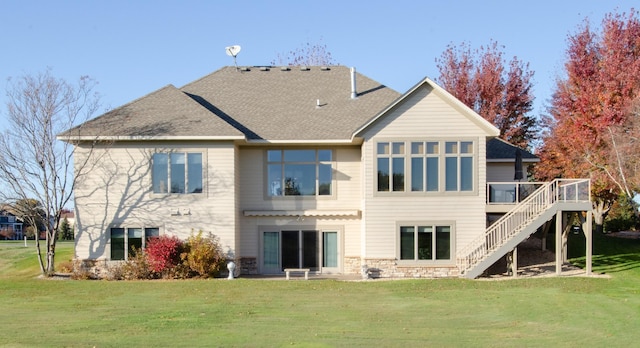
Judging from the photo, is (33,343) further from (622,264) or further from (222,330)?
(622,264)

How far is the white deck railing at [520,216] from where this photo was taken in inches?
851

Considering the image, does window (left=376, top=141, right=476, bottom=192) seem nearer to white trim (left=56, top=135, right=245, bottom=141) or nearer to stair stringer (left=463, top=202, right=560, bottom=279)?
stair stringer (left=463, top=202, right=560, bottom=279)

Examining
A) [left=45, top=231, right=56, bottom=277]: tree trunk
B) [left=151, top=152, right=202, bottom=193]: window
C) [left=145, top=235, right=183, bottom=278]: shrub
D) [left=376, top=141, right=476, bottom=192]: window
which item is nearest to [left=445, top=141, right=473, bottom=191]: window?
[left=376, top=141, right=476, bottom=192]: window

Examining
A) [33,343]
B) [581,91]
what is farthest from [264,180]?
[581,91]

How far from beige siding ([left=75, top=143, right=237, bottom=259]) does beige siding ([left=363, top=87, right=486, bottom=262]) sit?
5103 mm

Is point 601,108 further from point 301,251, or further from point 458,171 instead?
point 301,251

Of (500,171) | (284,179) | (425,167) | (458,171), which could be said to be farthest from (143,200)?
(500,171)

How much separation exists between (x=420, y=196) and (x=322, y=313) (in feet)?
29.1

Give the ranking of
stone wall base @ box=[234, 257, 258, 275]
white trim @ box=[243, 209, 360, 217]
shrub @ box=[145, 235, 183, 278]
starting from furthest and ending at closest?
stone wall base @ box=[234, 257, 258, 275]
white trim @ box=[243, 209, 360, 217]
shrub @ box=[145, 235, 183, 278]

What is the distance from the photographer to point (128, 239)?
896 inches

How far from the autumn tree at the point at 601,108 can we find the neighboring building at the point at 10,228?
68145 mm

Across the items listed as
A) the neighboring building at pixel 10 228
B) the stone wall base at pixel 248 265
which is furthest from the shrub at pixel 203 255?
the neighboring building at pixel 10 228

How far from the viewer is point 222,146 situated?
892 inches

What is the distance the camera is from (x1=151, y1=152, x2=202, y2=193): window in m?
22.7
